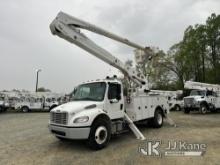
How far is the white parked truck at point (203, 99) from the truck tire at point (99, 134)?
51.0 ft

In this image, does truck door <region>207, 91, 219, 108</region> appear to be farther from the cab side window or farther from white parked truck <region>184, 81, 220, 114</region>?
the cab side window

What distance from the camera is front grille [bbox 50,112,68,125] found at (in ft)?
22.8

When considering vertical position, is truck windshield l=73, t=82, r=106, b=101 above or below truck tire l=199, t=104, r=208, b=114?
above

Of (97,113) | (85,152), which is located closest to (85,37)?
(97,113)

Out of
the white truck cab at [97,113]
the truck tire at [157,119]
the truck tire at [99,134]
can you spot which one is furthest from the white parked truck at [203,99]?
the truck tire at [99,134]

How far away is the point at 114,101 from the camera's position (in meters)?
8.20

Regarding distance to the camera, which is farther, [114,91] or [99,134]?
[114,91]

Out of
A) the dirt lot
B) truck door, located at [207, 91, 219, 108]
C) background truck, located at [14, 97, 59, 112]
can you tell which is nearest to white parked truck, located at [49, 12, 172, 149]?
the dirt lot

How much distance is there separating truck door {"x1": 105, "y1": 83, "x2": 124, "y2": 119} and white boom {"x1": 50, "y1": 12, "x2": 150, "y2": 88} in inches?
56.1

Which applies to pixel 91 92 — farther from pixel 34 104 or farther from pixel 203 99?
pixel 34 104

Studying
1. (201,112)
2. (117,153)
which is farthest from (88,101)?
(201,112)

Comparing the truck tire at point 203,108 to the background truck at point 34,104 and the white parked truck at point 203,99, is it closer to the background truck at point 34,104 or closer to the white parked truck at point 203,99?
the white parked truck at point 203,99

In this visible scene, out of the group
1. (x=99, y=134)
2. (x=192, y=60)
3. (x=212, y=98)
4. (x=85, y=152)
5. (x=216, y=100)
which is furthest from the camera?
(x=192, y=60)

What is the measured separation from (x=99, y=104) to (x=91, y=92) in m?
0.83
